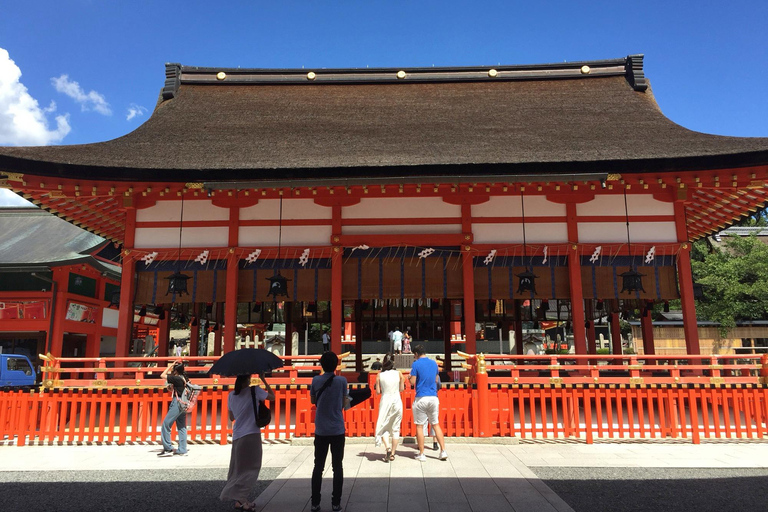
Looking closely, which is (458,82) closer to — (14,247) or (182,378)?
(182,378)

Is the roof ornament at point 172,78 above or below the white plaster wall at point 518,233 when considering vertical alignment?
above

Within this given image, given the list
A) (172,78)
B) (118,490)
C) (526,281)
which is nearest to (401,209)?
(526,281)

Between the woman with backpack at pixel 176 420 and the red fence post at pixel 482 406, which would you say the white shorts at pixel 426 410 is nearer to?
the red fence post at pixel 482 406

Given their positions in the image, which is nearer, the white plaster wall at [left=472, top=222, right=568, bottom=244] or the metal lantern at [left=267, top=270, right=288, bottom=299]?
the metal lantern at [left=267, top=270, right=288, bottom=299]

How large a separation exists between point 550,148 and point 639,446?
602 cm

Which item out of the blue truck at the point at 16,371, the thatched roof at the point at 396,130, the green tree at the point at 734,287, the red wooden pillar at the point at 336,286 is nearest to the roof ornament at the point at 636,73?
the thatched roof at the point at 396,130

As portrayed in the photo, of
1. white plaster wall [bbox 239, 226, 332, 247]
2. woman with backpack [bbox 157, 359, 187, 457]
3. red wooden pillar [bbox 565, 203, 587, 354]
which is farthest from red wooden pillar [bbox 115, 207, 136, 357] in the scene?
red wooden pillar [bbox 565, 203, 587, 354]

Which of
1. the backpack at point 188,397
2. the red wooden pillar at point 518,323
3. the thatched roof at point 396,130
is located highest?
the thatched roof at point 396,130

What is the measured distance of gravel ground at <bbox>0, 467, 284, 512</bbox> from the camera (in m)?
5.09

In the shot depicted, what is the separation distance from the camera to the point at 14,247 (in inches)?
649

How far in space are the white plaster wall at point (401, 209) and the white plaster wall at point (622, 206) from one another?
299cm

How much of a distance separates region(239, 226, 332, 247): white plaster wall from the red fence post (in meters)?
4.96

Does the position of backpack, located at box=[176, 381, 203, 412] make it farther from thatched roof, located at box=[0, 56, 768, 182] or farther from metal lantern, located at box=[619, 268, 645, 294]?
metal lantern, located at box=[619, 268, 645, 294]

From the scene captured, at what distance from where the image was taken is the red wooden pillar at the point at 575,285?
10781 mm
